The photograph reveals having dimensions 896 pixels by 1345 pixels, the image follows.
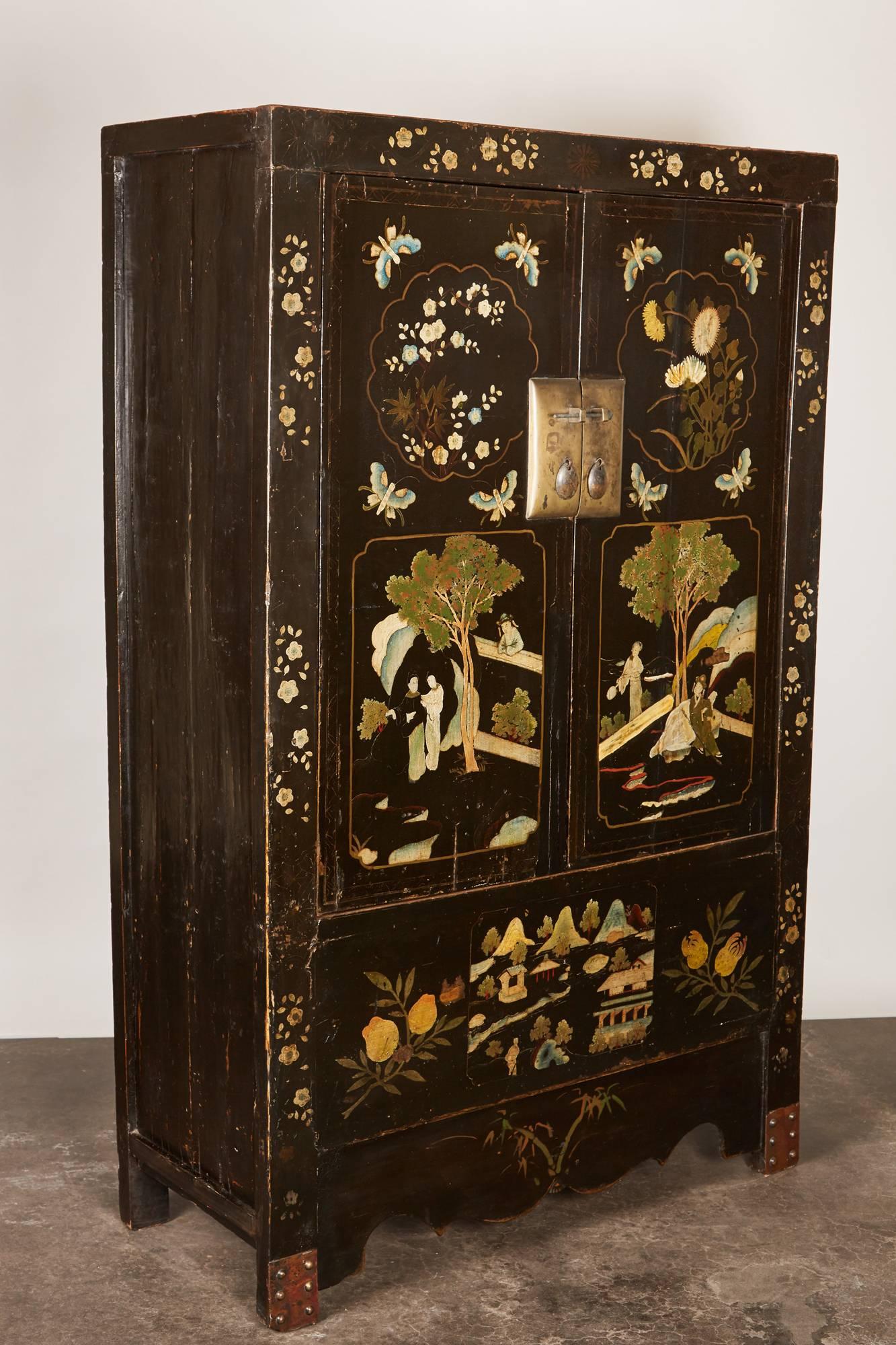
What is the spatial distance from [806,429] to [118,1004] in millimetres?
1851

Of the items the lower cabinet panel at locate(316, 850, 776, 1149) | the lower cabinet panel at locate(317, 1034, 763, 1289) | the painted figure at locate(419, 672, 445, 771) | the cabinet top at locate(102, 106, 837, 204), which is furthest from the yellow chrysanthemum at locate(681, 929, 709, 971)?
the cabinet top at locate(102, 106, 837, 204)

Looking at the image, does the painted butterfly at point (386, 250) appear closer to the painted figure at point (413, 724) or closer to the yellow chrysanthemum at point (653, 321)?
the yellow chrysanthemum at point (653, 321)

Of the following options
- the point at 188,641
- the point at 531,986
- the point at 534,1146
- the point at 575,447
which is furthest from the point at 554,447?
the point at 534,1146

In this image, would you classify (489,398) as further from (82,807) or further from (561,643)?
(82,807)

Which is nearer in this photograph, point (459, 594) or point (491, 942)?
point (459, 594)

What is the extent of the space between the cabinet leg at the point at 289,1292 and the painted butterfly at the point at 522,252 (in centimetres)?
184

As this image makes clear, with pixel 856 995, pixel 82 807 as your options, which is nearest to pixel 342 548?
pixel 82 807

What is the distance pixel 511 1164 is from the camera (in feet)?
11.4

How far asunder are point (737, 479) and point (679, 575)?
0.25m

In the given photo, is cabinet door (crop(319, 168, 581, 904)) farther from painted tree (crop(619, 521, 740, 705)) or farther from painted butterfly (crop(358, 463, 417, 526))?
painted tree (crop(619, 521, 740, 705))

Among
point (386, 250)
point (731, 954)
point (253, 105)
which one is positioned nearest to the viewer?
point (386, 250)

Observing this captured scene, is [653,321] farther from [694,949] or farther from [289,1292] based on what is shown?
[289,1292]

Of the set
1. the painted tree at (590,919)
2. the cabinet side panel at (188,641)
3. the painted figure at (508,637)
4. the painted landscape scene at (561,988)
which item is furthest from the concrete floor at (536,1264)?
the painted figure at (508,637)

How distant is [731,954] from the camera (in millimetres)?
3748
